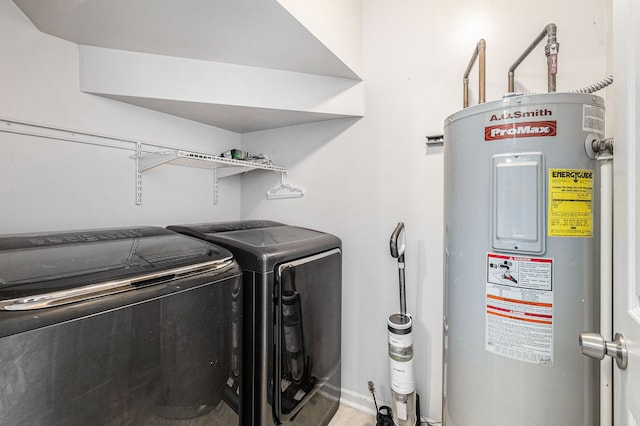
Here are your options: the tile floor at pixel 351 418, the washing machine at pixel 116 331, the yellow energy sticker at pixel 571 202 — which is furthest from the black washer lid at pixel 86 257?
the tile floor at pixel 351 418

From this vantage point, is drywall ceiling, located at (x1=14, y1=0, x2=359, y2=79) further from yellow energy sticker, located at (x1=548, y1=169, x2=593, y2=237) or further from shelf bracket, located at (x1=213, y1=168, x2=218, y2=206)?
yellow energy sticker, located at (x1=548, y1=169, x2=593, y2=237)

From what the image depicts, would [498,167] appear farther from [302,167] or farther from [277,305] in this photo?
[302,167]

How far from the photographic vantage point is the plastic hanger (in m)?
2.22

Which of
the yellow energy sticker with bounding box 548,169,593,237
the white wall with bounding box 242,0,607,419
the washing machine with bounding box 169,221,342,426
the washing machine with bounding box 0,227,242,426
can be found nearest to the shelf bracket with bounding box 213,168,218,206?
the washing machine with bounding box 169,221,342,426

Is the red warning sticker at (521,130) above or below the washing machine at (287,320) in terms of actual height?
above

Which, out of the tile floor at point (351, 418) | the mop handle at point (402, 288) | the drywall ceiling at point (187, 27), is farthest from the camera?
the tile floor at point (351, 418)

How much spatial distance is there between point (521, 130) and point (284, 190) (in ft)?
5.43

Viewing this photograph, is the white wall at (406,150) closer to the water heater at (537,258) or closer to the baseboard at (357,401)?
the baseboard at (357,401)

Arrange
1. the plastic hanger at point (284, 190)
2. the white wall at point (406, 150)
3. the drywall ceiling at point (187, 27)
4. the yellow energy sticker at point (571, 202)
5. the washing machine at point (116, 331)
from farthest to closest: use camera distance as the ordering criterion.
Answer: the plastic hanger at point (284, 190) → the white wall at point (406, 150) → the drywall ceiling at point (187, 27) → the yellow energy sticker at point (571, 202) → the washing machine at point (116, 331)

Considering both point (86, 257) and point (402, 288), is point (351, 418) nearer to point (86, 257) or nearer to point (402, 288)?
point (402, 288)

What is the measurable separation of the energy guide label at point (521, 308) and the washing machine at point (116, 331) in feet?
3.37

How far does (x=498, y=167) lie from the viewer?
100 cm

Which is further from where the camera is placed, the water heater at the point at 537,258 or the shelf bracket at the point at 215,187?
the shelf bracket at the point at 215,187

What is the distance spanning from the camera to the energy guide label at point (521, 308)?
941 mm
